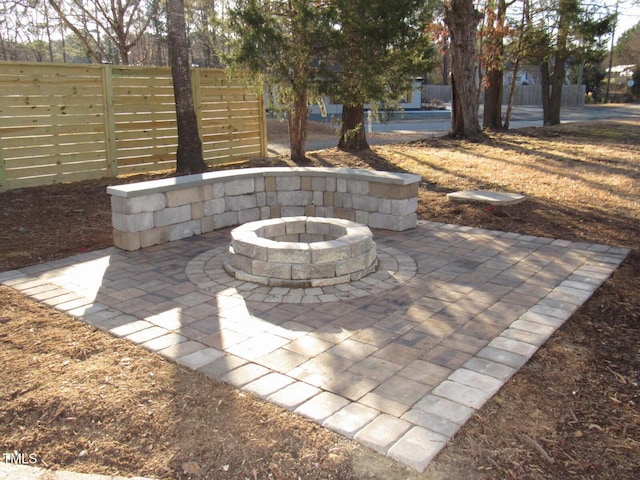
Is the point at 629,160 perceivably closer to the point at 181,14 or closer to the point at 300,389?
the point at 181,14

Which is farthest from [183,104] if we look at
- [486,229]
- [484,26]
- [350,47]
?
[484,26]

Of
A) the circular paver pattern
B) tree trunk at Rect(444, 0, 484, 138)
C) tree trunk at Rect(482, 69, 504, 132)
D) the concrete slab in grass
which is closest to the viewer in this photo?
the circular paver pattern

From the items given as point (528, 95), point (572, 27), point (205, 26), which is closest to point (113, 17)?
point (205, 26)

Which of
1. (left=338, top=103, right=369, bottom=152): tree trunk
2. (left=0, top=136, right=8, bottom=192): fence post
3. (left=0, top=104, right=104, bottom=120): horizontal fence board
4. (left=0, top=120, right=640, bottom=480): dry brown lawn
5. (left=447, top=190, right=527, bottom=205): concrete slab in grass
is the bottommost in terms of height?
(left=0, top=120, right=640, bottom=480): dry brown lawn

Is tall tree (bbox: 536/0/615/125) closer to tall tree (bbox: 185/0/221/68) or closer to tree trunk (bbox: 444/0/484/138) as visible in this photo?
tree trunk (bbox: 444/0/484/138)

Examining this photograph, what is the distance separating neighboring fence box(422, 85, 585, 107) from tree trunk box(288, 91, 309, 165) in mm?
31934

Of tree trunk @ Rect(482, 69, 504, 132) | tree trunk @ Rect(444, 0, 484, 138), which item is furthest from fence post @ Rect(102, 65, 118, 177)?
tree trunk @ Rect(482, 69, 504, 132)

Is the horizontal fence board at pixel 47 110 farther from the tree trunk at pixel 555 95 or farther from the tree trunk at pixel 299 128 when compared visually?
the tree trunk at pixel 555 95

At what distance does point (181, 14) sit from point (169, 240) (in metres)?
5.02

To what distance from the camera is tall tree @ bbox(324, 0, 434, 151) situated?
9.38 metres

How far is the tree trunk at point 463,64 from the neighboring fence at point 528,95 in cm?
2694

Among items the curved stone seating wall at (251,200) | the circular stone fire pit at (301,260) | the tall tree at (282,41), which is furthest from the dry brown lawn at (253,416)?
the tall tree at (282,41)

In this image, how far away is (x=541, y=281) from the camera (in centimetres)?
503

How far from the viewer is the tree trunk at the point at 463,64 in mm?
14406
